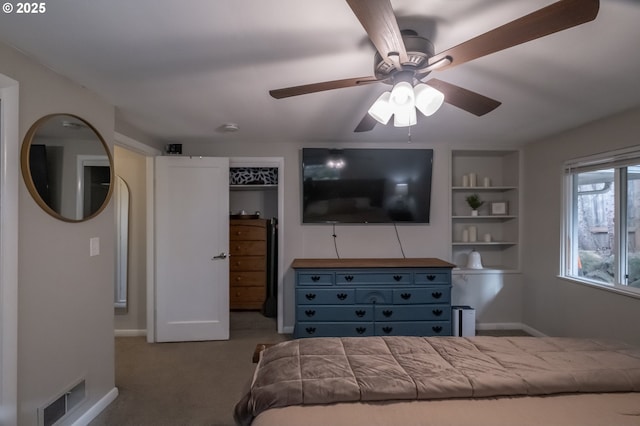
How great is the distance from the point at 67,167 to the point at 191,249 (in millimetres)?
1628

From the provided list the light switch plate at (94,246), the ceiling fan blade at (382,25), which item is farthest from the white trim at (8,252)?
the ceiling fan blade at (382,25)

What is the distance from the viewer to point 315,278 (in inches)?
117

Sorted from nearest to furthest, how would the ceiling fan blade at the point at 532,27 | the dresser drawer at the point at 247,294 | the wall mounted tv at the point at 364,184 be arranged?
1. the ceiling fan blade at the point at 532,27
2. the wall mounted tv at the point at 364,184
3. the dresser drawer at the point at 247,294

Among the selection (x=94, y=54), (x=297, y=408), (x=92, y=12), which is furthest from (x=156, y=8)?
(x=297, y=408)

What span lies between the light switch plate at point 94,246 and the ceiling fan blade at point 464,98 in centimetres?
230

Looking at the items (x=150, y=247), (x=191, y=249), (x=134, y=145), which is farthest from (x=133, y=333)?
(x=134, y=145)

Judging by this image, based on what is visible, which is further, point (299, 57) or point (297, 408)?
point (299, 57)

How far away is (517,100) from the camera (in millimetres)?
2207

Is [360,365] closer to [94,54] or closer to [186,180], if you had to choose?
[94,54]

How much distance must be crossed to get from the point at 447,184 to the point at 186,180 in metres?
2.99

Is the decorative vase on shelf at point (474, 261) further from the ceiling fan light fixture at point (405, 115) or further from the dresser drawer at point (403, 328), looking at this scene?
the ceiling fan light fixture at point (405, 115)

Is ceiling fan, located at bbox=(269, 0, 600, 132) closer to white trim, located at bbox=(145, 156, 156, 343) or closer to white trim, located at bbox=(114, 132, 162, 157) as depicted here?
white trim, located at bbox=(114, 132, 162, 157)

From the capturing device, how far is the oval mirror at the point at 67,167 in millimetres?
1620

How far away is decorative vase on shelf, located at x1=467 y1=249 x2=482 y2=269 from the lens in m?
3.62
